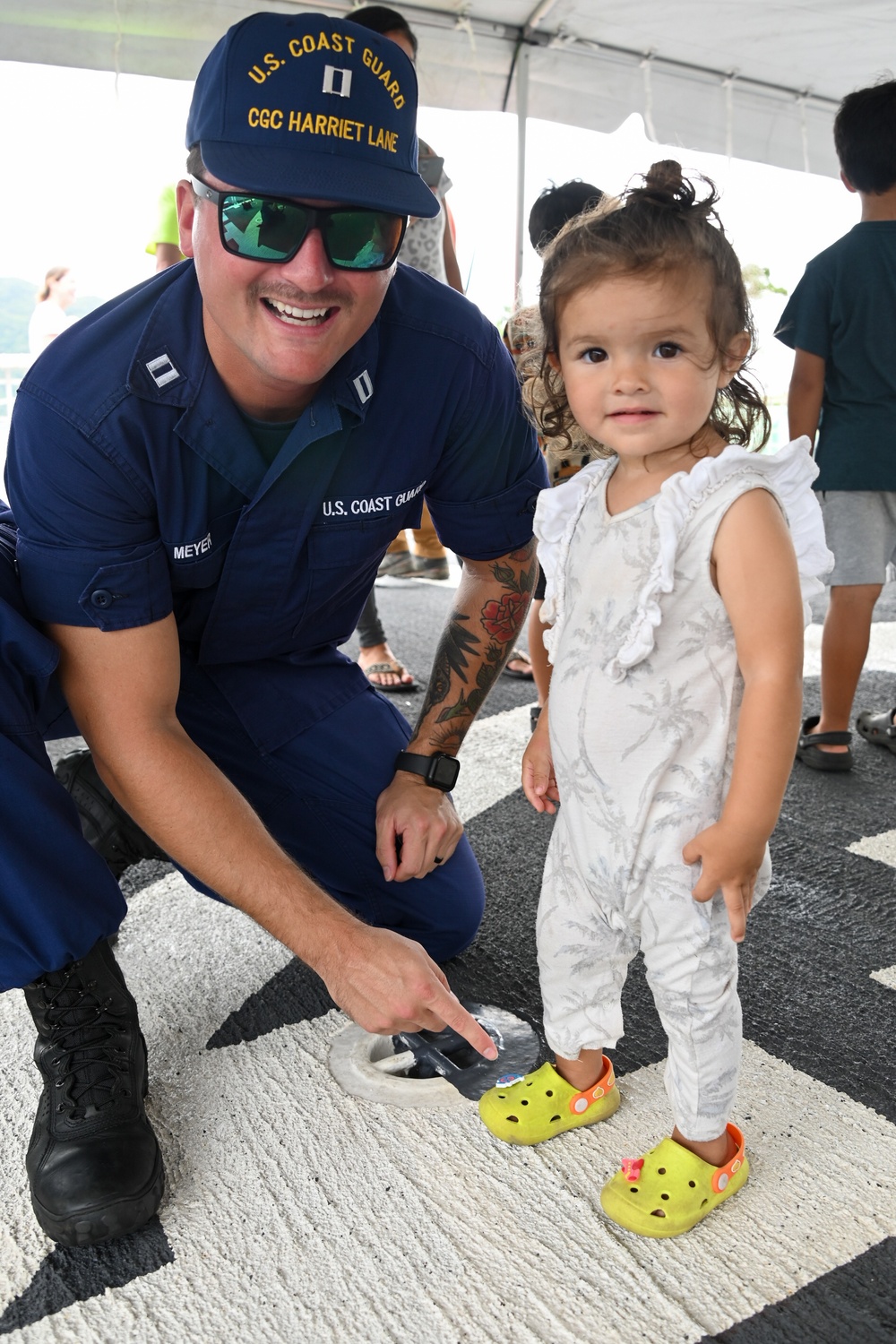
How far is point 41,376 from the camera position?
1056mm

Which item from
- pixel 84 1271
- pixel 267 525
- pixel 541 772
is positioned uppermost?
pixel 267 525

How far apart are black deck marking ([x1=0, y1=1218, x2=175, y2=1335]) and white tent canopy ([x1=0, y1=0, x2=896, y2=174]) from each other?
3109 millimetres

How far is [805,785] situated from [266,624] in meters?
1.14

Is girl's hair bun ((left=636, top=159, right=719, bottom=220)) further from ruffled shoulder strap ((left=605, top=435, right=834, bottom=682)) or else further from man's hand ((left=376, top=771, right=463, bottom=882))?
man's hand ((left=376, top=771, right=463, bottom=882))

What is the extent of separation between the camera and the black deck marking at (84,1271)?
0.85 m

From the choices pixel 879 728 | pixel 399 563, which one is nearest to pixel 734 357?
pixel 879 728

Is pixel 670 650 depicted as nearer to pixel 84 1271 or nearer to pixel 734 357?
pixel 734 357

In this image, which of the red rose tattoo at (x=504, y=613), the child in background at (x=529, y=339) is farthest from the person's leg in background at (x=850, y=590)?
the red rose tattoo at (x=504, y=613)

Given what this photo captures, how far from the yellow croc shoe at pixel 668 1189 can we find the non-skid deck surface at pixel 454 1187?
0.02 m

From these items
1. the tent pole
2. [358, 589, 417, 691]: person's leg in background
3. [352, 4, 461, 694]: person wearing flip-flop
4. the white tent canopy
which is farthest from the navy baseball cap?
the tent pole

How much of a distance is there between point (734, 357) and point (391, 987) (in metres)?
0.63

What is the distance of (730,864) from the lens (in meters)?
0.86

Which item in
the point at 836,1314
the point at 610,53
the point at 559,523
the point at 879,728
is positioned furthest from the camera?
the point at 610,53

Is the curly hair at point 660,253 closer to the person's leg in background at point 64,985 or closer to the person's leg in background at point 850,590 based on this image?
the person's leg in background at point 64,985
